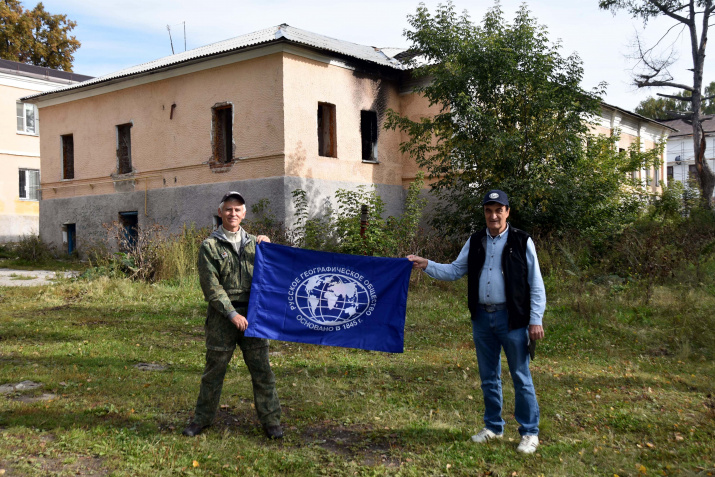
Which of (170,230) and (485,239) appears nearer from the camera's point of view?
(485,239)

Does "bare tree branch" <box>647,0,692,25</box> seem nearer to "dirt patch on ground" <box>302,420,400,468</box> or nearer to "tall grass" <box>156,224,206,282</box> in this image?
"tall grass" <box>156,224,206,282</box>

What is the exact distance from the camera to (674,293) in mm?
11258

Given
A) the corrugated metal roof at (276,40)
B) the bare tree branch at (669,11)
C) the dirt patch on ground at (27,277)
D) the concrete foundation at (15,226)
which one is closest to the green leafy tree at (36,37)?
the concrete foundation at (15,226)

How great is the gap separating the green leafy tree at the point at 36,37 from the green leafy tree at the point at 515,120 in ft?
101

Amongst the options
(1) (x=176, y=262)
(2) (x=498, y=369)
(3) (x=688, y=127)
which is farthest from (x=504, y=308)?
(3) (x=688, y=127)

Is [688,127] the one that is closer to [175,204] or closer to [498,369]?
[175,204]

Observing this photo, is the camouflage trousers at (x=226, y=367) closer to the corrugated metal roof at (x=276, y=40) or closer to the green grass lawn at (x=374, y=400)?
the green grass lawn at (x=374, y=400)

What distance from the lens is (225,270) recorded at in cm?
514

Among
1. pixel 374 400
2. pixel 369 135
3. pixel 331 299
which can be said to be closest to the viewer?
pixel 331 299

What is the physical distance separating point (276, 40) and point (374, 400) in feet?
44.4

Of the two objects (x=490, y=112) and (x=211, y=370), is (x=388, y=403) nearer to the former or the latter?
(x=211, y=370)

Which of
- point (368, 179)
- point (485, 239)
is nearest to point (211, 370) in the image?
point (485, 239)

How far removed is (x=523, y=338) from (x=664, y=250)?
9.43m

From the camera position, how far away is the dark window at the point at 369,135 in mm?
20938
